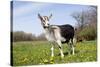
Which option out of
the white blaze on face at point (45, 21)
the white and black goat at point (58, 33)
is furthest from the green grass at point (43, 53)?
the white blaze on face at point (45, 21)

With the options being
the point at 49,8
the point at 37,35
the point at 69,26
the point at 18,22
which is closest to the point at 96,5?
the point at 69,26

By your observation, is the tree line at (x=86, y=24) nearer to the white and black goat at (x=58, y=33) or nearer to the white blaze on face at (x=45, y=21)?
the white and black goat at (x=58, y=33)

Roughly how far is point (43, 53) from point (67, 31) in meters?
0.44

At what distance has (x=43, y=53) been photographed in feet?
8.21

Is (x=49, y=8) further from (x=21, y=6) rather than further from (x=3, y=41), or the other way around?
(x=3, y=41)

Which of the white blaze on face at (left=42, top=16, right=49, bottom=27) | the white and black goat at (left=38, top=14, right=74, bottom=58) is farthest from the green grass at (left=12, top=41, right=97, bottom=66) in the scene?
the white blaze on face at (left=42, top=16, right=49, bottom=27)

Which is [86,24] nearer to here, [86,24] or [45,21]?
[86,24]

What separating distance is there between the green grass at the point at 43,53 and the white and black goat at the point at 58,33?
0.07m

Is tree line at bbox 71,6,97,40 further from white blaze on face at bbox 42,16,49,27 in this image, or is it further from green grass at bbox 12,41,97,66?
white blaze on face at bbox 42,16,49,27

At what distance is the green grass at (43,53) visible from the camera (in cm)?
240

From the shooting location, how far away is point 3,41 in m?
2.33

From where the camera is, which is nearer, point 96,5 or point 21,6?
point 21,6

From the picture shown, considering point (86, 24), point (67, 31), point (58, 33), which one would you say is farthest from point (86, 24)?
point (58, 33)

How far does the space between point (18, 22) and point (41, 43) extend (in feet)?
1.26
